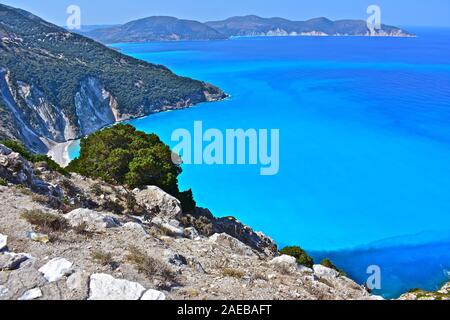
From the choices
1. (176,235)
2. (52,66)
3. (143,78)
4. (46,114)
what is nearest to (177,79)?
(143,78)

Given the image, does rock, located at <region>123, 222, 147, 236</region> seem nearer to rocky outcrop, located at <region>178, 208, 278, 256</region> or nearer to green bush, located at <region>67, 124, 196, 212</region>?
rocky outcrop, located at <region>178, 208, 278, 256</region>

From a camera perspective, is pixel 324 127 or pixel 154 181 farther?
Result: pixel 324 127

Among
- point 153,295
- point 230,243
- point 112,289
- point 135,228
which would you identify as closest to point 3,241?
point 112,289

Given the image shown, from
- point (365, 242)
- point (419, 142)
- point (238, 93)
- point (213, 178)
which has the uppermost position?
point (238, 93)

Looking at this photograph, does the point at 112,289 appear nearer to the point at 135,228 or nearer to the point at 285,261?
the point at 135,228

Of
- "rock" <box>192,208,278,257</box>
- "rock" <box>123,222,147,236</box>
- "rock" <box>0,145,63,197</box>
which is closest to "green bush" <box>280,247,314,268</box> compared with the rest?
"rock" <box>192,208,278,257</box>

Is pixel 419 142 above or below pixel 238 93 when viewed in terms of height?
below
